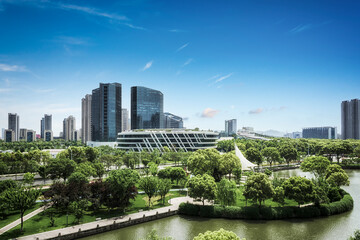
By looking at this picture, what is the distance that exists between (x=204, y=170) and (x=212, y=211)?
13.2m

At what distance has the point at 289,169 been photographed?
2489 inches

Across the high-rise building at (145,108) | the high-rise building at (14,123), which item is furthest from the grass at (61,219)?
the high-rise building at (14,123)

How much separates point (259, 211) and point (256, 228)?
9.97 ft

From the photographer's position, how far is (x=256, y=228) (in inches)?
944

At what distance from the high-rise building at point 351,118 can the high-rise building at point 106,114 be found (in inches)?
5900

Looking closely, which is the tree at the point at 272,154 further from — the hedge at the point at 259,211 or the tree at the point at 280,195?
the tree at the point at 280,195

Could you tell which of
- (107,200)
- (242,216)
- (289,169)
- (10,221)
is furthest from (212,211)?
(289,169)

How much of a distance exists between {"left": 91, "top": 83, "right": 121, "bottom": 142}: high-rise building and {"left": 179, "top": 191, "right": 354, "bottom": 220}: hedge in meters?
103

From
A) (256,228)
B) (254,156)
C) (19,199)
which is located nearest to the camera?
(19,199)

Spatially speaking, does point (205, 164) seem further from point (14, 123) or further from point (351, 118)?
point (14, 123)

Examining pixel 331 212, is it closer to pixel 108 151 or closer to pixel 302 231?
pixel 302 231

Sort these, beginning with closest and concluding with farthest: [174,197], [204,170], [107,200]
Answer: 1. [107,200]
2. [174,197]
3. [204,170]

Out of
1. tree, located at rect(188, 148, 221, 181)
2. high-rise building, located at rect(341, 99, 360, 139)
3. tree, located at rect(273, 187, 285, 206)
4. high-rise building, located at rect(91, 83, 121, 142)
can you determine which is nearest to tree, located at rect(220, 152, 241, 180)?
tree, located at rect(188, 148, 221, 181)

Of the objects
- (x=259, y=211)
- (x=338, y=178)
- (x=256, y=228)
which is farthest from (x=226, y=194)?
(x=338, y=178)
